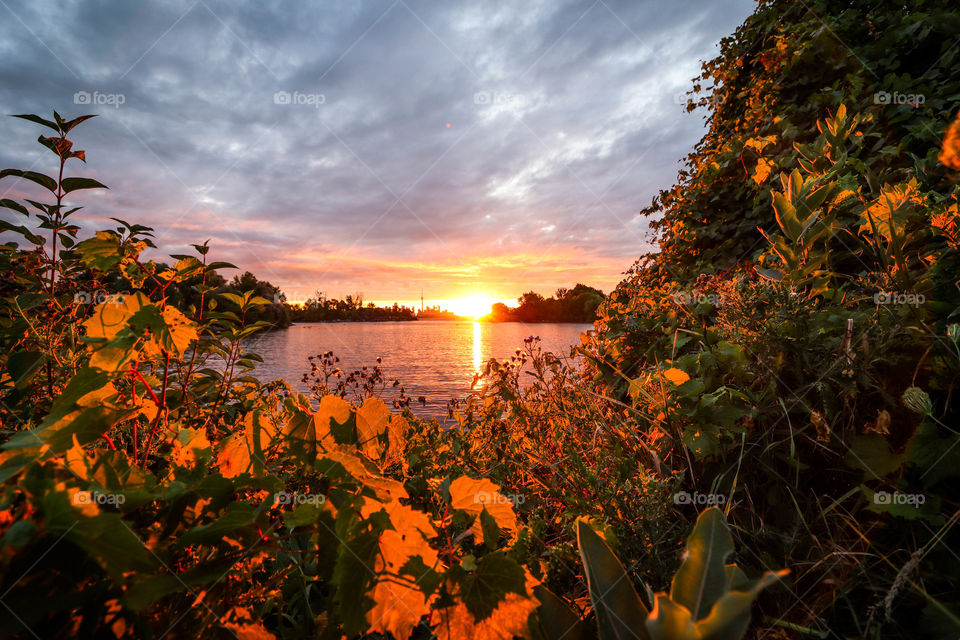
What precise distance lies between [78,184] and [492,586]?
2262 mm

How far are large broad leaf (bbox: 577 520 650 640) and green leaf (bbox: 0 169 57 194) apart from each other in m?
2.35

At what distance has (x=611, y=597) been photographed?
0.73m

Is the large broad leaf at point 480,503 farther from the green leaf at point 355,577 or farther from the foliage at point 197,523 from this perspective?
the green leaf at point 355,577

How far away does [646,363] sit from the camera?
8.39 feet

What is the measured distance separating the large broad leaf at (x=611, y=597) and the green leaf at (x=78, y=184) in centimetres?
228

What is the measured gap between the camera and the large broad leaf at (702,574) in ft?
2.16

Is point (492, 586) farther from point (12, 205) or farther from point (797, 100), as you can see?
point (797, 100)

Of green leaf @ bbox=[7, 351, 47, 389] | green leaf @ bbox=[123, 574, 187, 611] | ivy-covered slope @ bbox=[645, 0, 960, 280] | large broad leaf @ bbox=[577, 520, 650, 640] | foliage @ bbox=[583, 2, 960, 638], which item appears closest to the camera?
green leaf @ bbox=[123, 574, 187, 611]

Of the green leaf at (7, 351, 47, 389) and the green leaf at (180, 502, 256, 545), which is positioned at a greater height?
the green leaf at (7, 351, 47, 389)

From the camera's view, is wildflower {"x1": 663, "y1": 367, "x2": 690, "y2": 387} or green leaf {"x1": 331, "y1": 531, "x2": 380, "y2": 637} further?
wildflower {"x1": 663, "y1": 367, "x2": 690, "y2": 387}

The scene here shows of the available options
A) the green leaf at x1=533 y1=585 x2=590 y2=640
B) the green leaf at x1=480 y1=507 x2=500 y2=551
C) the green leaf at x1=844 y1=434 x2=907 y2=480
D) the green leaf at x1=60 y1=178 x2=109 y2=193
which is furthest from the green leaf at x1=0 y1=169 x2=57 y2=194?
the green leaf at x1=844 y1=434 x2=907 y2=480

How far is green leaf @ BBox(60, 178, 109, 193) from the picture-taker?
5.52 feet

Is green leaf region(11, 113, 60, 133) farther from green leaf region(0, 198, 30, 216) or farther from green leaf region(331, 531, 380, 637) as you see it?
green leaf region(331, 531, 380, 637)

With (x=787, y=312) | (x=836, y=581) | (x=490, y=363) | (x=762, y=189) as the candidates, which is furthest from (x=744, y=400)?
(x=762, y=189)
